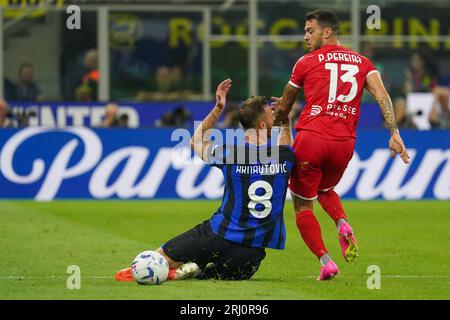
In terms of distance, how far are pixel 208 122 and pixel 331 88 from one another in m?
1.24

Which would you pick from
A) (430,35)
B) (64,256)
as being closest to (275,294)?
(64,256)

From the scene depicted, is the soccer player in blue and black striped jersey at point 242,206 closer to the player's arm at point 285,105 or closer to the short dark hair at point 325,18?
the player's arm at point 285,105

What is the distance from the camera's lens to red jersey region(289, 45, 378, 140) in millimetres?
10992

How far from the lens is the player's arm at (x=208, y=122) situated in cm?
1029

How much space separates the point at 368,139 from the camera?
20391mm

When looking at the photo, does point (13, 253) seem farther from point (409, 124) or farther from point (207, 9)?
point (207, 9)

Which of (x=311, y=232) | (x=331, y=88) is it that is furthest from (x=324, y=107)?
(x=311, y=232)

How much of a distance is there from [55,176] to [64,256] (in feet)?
24.1

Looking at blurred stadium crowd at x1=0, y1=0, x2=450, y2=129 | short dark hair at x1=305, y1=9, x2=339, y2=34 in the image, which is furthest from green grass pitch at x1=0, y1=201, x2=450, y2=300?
blurred stadium crowd at x1=0, y1=0, x2=450, y2=129

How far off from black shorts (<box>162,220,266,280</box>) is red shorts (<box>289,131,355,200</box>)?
0.81 m

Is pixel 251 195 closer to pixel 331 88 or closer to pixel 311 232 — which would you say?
pixel 311 232

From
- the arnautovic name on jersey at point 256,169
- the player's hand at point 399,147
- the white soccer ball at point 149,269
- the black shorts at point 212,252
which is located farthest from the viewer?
the player's hand at point 399,147

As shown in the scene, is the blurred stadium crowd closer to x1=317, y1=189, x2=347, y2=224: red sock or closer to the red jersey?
x1=317, y1=189, x2=347, y2=224: red sock

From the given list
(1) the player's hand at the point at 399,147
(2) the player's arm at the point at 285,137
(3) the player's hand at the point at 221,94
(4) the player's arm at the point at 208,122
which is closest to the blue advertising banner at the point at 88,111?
(2) the player's arm at the point at 285,137
